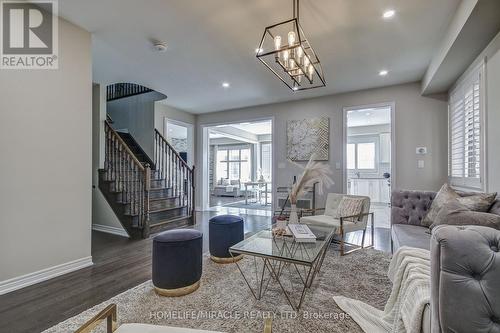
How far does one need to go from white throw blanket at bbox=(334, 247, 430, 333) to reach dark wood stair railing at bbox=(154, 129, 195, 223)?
382cm

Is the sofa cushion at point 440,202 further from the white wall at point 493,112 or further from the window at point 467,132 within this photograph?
the window at point 467,132

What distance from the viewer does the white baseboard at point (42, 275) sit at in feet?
7.30

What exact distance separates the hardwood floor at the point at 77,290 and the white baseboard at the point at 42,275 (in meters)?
0.06

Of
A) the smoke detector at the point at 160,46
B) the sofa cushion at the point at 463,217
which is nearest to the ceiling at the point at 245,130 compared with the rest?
the smoke detector at the point at 160,46

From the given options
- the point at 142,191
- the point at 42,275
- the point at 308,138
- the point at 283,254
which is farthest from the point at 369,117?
the point at 42,275

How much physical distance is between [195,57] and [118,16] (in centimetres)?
111

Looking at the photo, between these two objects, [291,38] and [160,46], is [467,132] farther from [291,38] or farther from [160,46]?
[160,46]

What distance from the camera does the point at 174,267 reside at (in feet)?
6.98

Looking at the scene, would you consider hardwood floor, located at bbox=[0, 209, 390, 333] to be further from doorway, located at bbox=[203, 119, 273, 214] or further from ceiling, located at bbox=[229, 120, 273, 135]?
doorway, located at bbox=[203, 119, 273, 214]

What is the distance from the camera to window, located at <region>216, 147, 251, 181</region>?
11844 millimetres

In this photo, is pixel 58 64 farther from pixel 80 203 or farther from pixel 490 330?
pixel 490 330

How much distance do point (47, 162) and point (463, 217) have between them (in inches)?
157

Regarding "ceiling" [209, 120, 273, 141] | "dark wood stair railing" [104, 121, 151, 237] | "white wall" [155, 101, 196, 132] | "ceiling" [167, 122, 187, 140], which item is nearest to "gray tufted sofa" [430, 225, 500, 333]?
"dark wood stair railing" [104, 121, 151, 237]

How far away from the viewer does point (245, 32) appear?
9.27 ft
